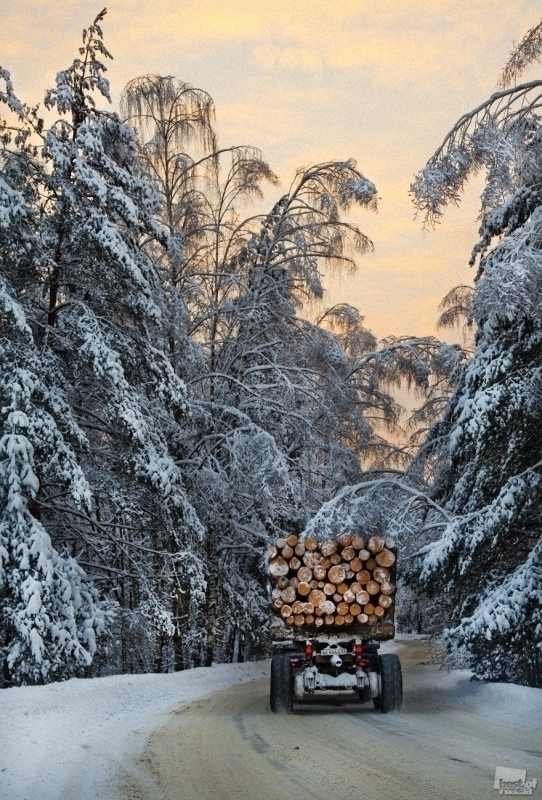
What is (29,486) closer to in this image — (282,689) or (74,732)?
(74,732)

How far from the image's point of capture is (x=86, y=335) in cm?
1417

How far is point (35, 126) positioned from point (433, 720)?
37.4ft

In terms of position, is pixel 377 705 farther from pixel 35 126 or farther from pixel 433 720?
pixel 35 126

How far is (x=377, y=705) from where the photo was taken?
12094 mm

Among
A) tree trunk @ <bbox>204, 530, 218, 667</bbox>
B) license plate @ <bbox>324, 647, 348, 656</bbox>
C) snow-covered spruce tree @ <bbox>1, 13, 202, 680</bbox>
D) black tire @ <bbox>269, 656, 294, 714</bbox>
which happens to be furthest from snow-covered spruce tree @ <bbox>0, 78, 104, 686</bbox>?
tree trunk @ <bbox>204, 530, 218, 667</bbox>

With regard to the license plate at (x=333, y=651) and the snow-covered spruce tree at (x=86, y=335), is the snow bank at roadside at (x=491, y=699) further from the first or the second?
the snow-covered spruce tree at (x=86, y=335)

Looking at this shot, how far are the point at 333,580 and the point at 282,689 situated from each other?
1712 mm

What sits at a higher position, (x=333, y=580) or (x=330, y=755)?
(x=333, y=580)

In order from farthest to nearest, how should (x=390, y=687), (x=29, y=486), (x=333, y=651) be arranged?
(x=29, y=486) → (x=333, y=651) → (x=390, y=687)

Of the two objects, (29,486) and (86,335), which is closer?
(29,486)

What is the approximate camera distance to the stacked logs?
12.4 m

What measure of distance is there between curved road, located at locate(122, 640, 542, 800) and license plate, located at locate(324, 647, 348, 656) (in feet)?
2.64

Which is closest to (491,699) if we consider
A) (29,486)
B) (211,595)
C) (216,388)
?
(29,486)

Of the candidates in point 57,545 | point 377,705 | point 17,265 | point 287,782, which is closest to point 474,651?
point 377,705
